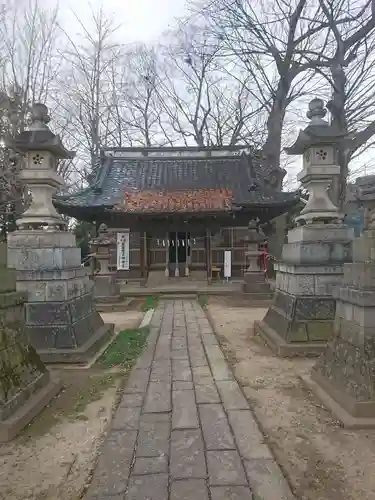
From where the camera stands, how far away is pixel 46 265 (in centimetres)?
562

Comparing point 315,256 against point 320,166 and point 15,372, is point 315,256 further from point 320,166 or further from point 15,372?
point 15,372

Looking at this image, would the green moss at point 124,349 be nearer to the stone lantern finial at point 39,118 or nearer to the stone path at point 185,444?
the stone path at point 185,444

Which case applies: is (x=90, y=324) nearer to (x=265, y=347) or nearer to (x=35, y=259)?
(x=35, y=259)

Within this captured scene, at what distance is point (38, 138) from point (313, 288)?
4.87 metres

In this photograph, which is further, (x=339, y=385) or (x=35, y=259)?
(x=35, y=259)

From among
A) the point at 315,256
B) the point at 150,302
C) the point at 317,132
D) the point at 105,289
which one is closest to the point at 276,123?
the point at 150,302

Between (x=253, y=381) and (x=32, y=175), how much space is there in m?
4.42

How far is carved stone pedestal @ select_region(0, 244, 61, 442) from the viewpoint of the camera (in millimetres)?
3379

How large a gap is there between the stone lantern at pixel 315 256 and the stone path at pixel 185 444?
4.77 ft

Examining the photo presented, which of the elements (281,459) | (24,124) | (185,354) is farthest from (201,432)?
(24,124)

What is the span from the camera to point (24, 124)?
15.5 m

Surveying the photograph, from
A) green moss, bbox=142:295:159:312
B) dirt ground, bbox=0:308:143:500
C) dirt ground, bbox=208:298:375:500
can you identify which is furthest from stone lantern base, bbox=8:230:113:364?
green moss, bbox=142:295:159:312

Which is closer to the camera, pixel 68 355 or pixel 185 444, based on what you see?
pixel 185 444

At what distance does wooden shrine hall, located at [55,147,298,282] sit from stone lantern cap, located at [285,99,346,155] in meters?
8.84
